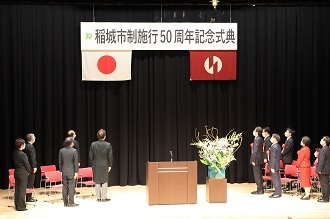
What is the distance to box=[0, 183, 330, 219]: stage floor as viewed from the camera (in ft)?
30.7

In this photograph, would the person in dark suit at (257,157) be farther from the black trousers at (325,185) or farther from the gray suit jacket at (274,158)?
the black trousers at (325,185)

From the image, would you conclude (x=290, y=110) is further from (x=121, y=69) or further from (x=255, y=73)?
Answer: (x=121, y=69)

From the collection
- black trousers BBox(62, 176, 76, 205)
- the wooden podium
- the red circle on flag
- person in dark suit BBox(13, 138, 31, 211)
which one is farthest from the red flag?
person in dark suit BBox(13, 138, 31, 211)

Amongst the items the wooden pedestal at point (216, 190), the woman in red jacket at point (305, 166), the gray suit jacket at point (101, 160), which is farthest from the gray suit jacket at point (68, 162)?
the woman in red jacket at point (305, 166)

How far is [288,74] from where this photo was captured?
13.5 m

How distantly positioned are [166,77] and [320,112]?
165 inches

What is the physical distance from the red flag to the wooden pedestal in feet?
11.5

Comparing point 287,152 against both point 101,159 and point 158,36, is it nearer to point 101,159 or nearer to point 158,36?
point 158,36

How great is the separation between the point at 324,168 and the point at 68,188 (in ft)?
16.8

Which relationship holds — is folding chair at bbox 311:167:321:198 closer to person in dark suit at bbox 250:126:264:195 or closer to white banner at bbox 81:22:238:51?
person in dark suit at bbox 250:126:264:195

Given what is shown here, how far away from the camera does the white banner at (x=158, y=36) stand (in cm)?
1266

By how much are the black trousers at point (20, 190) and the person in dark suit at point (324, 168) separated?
5800mm

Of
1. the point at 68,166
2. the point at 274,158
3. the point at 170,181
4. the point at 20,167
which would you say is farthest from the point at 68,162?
the point at 274,158

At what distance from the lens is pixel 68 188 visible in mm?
10102
